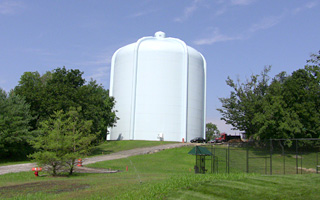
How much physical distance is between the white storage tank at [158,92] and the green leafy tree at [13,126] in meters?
30.4

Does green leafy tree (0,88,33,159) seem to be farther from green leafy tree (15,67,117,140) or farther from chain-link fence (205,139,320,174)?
chain-link fence (205,139,320,174)

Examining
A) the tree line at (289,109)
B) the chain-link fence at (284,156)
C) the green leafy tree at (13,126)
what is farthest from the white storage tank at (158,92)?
the chain-link fence at (284,156)

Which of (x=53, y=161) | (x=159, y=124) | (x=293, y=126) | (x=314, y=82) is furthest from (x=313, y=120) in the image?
(x=53, y=161)

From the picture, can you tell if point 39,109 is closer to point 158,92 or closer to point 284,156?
point 158,92

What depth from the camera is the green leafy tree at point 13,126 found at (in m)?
36.9

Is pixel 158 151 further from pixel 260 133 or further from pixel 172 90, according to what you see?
pixel 172 90

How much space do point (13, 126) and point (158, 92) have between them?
3667cm

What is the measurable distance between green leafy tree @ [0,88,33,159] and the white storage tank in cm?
3037

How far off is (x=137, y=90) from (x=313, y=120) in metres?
37.5

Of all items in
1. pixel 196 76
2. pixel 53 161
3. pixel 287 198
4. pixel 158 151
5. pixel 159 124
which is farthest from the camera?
pixel 196 76

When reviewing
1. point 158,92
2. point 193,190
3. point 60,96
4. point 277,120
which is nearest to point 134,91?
point 158,92

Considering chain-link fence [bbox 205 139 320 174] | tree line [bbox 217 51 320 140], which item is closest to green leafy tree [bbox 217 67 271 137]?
tree line [bbox 217 51 320 140]

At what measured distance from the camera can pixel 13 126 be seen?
3756 cm

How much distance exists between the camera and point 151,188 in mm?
13344
